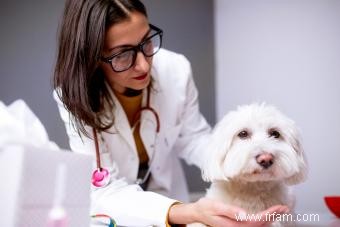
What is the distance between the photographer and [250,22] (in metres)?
1.67

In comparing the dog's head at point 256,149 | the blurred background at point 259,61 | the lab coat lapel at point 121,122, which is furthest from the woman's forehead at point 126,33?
the blurred background at point 259,61

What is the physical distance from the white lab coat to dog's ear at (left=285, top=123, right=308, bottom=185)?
33 cm

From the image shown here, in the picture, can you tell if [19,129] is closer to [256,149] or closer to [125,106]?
[256,149]

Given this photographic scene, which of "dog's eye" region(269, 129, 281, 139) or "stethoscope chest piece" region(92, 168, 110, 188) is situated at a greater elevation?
"dog's eye" region(269, 129, 281, 139)

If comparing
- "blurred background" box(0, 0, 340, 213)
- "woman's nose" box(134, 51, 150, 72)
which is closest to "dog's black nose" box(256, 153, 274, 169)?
"woman's nose" box(134, 51, 150, 72)

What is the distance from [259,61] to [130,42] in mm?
835

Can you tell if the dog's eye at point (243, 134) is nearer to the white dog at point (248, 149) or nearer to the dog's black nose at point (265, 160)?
the white dog at point (248, 149)

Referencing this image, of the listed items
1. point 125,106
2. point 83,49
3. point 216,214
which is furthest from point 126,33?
point 216,214

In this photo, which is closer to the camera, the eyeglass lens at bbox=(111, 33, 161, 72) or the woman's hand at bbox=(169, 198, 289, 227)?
the woman's hand at bbox=(169, 198, 289, 227)

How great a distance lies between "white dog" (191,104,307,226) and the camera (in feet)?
2.87

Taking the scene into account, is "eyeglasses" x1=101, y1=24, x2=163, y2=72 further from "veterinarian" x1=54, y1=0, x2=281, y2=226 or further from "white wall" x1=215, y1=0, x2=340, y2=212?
"white wall" x1=215, y1=0, x2=340, y2=212

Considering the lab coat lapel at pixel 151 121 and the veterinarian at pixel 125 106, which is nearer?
the veterinarian at pixel 125 106

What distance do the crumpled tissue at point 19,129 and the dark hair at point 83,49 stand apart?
0.34 m

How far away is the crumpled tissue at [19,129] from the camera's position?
0.57 m
